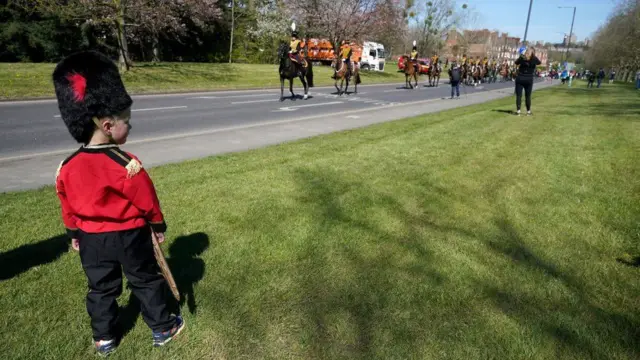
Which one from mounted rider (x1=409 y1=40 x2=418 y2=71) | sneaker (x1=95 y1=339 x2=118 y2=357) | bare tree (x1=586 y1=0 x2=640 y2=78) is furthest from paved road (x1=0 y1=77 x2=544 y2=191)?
bare tree (x1=586 y1=0 x2=640 y2=78)

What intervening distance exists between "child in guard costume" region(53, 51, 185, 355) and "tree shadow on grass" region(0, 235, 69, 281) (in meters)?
1.35

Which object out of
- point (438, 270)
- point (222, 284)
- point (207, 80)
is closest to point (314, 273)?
point (222, 284)

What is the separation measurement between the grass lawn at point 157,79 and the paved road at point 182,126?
67.7 inches

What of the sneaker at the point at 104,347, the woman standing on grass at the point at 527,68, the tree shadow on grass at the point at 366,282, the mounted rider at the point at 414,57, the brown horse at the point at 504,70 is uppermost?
the brown horse at the point at 504,70

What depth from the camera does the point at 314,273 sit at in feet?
10.7

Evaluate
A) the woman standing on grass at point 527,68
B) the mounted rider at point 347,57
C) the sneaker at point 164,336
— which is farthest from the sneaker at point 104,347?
the mounted rider at point 347,57

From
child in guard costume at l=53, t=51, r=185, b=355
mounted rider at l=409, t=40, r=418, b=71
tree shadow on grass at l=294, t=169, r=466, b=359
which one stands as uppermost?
mounted rider at l=409, t=40, r=418, b=71

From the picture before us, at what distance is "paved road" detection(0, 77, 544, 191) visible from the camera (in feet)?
22.8

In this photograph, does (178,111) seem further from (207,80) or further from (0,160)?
(207,80)

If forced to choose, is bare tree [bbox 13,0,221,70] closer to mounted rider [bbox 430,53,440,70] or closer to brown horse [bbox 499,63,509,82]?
mounted rider [bbox 430,53,440,70]

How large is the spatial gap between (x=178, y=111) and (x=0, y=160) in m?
6.64

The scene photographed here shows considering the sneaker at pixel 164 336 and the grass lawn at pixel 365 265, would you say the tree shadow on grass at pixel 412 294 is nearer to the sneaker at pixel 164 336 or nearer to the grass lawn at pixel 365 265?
the grass lawn at pixel 365 265

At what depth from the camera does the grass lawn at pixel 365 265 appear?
2.53 m

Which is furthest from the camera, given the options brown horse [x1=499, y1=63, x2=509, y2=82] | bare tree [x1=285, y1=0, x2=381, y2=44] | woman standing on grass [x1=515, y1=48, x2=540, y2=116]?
brown horse [x1=499, y1=63, x2=509, y2=82]
